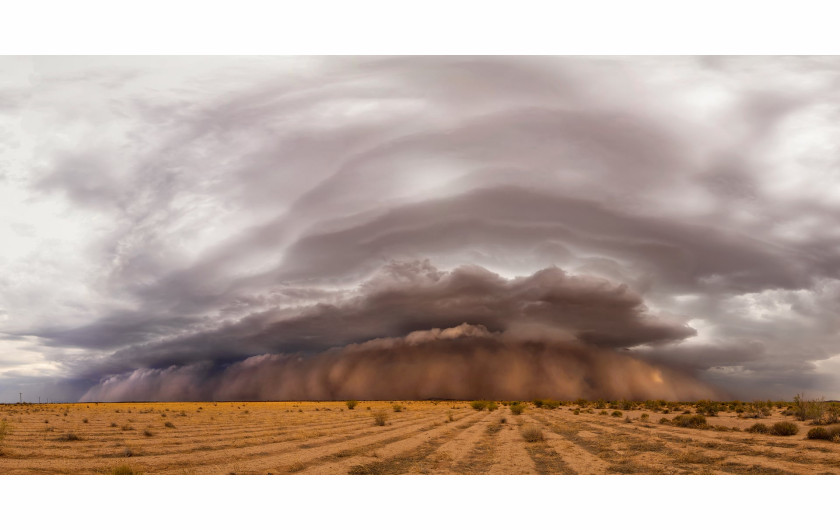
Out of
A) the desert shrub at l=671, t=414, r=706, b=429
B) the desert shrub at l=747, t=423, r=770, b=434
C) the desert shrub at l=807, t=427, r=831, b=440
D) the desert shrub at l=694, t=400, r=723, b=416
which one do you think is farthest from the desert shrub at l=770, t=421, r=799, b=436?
the desert shrub at l=694, t=400, r=723, b=416

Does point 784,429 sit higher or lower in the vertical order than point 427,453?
higher

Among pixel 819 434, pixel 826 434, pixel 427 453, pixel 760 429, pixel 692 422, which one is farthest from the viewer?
pixel 692 422

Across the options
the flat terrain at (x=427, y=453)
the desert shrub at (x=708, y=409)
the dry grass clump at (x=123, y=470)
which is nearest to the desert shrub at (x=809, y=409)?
the flat terrain at (x=427, y=453)

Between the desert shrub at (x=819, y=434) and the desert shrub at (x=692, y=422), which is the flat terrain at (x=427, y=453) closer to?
the desert shrub at (x=819, y=434)

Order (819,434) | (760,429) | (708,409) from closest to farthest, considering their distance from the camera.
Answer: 1. (819,434)
2. (760,429)
3. (708,409)

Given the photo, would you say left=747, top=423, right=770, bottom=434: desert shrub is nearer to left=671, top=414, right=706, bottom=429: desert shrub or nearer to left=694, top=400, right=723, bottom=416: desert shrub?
left=671, top=414, right=706, bottom=429: desert shrub

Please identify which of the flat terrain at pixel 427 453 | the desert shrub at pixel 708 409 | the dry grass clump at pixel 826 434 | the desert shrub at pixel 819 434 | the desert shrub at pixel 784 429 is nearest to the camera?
the flat terrain at pixel 427 453

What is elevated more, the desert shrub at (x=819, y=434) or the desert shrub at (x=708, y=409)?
the desert shrub at (x=819, y=434)

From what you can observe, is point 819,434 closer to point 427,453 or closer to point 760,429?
point 760,429

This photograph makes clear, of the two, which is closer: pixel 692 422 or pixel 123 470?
pixel 123 470

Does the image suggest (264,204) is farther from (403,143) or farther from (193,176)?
(403,143)

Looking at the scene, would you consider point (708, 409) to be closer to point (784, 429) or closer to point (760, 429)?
point (760, 429)

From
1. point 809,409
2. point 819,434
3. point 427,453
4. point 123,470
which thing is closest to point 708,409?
point 809,409
